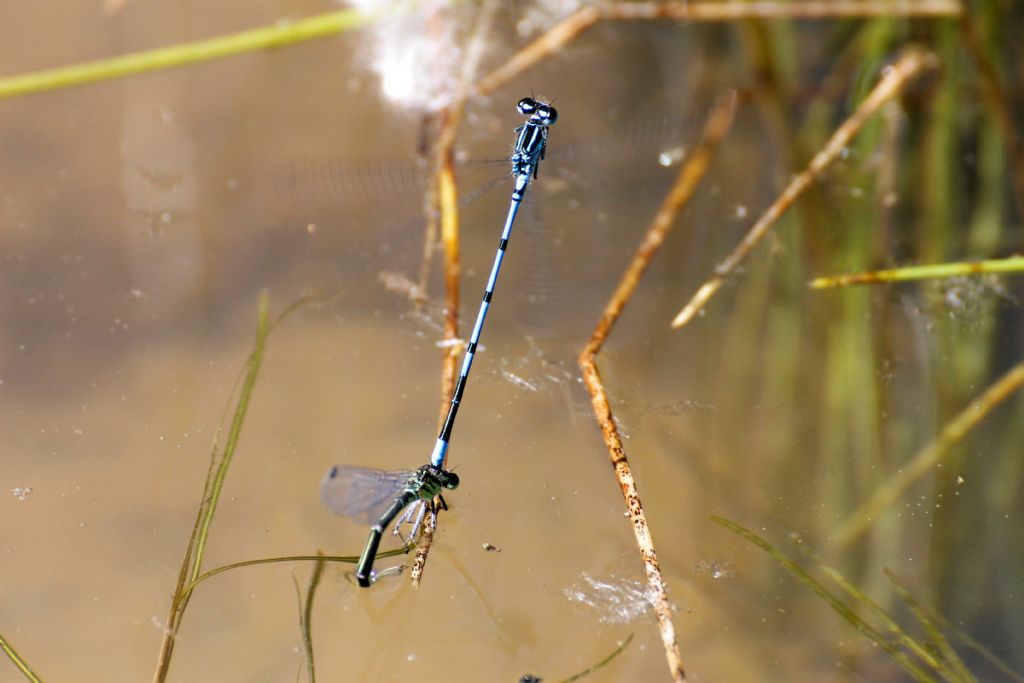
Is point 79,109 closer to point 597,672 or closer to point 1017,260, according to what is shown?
point 597,672

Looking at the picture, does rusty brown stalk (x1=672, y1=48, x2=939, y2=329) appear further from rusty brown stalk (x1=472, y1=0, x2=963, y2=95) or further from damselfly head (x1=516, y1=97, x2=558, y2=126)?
damselfly head (x1=516, y1=97, x2=558, y2=126)

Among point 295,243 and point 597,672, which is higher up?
point 295,243

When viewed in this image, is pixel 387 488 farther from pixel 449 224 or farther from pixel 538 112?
pixel 538 112

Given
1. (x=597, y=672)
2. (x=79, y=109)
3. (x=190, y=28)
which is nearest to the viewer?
(x=597, y=672)

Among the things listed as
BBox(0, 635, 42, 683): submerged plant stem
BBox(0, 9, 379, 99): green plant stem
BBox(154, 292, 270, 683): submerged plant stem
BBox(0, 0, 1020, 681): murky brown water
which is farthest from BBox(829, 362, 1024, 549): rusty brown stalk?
BBox(0, 9, 379, 99): green plant stem

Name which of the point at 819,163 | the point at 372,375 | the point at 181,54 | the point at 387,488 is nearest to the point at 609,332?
the point at 372,375

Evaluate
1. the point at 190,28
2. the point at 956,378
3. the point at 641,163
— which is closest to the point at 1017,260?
the point at 956,378
